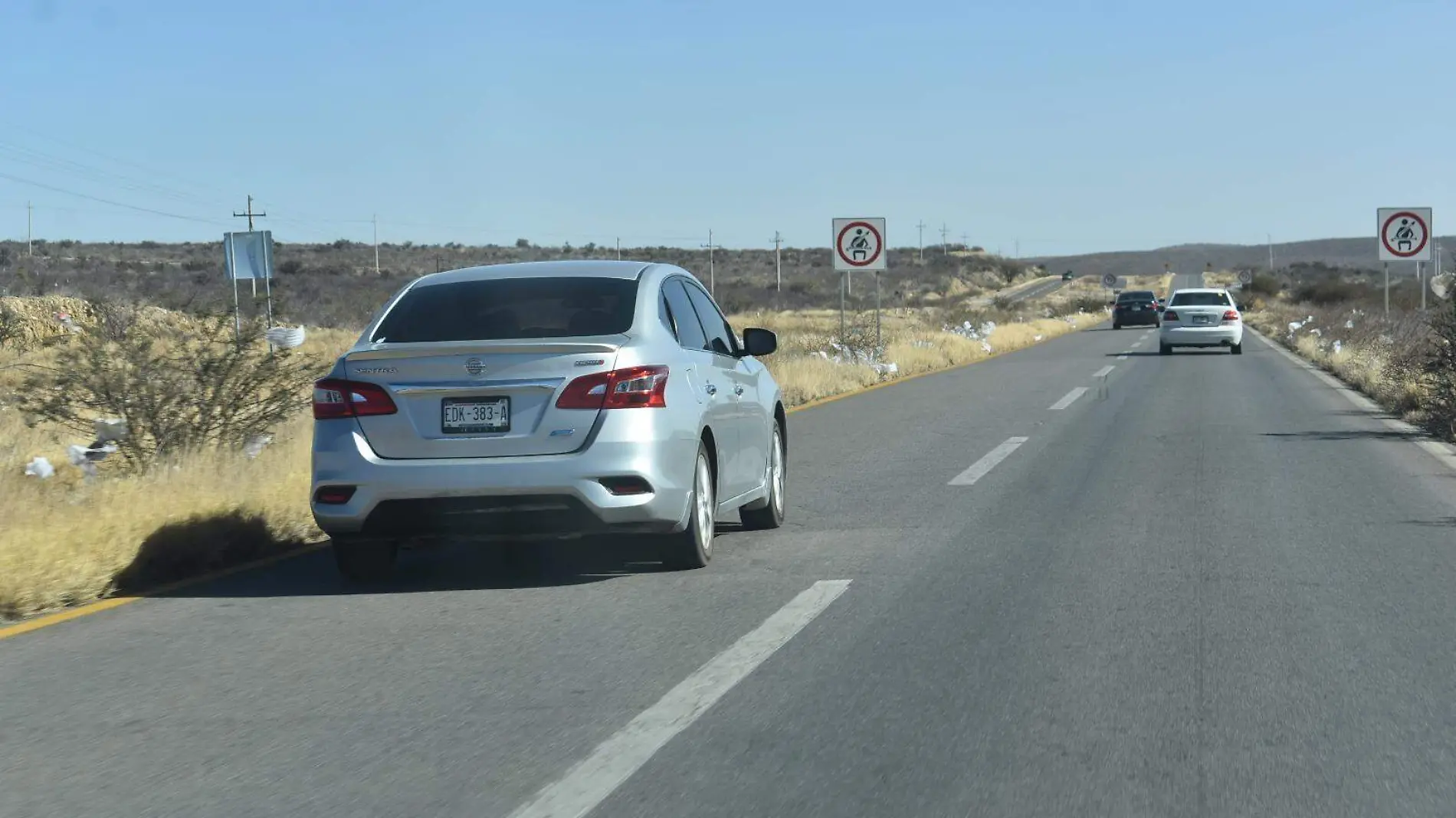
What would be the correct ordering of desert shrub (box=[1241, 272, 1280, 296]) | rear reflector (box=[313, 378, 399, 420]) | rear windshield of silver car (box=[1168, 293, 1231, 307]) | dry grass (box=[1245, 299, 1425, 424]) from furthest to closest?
desert shrub (box=[1241, 272, 1280, 296]) → rear windshield of silver car (box=[1168, 293, 1231, 307]) → dry grass (box=[1245, 299, 1425, 424]) → rear reflector (box=[313, 378, 399, 420])

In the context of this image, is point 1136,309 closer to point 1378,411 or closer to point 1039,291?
point 1378,411

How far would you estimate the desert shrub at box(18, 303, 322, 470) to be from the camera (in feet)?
41.3

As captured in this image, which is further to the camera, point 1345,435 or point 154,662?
point 1345,435

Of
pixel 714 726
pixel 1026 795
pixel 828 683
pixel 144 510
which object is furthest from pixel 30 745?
pixel 144 510

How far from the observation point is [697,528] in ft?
28.7

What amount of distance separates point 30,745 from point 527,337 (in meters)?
3.54

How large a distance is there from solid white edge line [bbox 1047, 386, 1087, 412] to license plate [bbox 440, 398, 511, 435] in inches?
533

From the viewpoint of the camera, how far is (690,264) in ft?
477

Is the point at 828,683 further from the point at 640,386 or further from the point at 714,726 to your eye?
the point at 640,386

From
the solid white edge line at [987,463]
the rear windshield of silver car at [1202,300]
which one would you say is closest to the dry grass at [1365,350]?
the rear windshield of silver car at [1202,300]

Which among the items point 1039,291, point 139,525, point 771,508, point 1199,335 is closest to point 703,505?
point 771,508

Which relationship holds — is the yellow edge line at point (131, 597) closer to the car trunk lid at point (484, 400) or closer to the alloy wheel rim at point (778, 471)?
the car trunk lid at point (484, 400)

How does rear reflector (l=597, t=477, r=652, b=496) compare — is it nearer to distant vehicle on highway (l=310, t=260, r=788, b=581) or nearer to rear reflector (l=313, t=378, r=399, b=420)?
distant vehicle on highway (l=310, t=260, r=788, b=581)

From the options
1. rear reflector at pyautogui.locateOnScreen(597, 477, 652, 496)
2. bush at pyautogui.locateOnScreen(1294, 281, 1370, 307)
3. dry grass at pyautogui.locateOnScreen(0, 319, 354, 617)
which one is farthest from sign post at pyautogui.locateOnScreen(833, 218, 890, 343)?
bush at pyautogui.locateOnScreen(1294, 281, 1370, 307)
